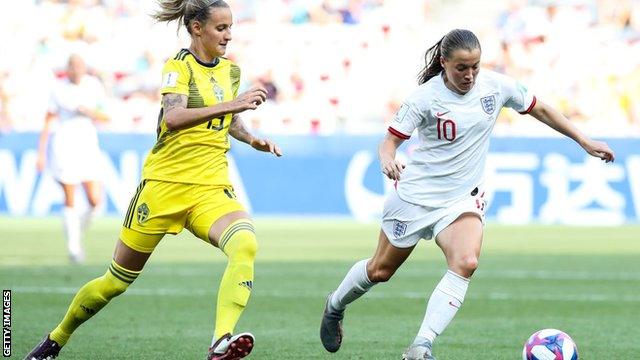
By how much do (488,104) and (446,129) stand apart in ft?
0.97

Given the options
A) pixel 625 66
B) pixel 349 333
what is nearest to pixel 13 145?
pixel 625 66

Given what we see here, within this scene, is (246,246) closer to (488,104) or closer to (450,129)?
(450,129)

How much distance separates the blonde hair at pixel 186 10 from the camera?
7262mm

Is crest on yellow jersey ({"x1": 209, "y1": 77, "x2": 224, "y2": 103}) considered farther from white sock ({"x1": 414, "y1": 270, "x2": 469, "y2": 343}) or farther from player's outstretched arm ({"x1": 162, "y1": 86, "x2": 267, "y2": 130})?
white sock ({"x1": 414, "y1": 270, "x2": 469, "y2": 343})

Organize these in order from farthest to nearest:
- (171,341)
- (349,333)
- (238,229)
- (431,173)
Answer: (349,333)
(171,341)
(431,173)
(238,229)

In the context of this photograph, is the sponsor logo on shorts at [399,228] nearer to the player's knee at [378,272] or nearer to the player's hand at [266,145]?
the player's knee at [378,272]

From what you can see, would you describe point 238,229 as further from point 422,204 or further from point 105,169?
point 105,169

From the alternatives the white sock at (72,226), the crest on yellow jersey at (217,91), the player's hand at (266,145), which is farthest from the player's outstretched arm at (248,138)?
the white sock at (72,226)

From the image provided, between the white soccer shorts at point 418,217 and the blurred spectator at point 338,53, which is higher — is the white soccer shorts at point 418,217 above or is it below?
above

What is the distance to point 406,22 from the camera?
86.9 feet

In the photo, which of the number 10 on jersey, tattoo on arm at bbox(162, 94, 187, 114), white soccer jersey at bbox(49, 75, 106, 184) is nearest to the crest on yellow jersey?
tattoo on arm at bbox(162, 94, 187, 114)

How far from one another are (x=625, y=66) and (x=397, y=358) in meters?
18.1

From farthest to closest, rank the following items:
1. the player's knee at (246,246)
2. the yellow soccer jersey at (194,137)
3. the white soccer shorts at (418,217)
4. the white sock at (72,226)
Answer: the white sock at (72,226)
the white soccer shorts at (418,217)
the yellow soccer jersey at (194,137)
the player's knee at (246,246)

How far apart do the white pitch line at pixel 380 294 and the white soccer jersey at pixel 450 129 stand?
13.9ft
